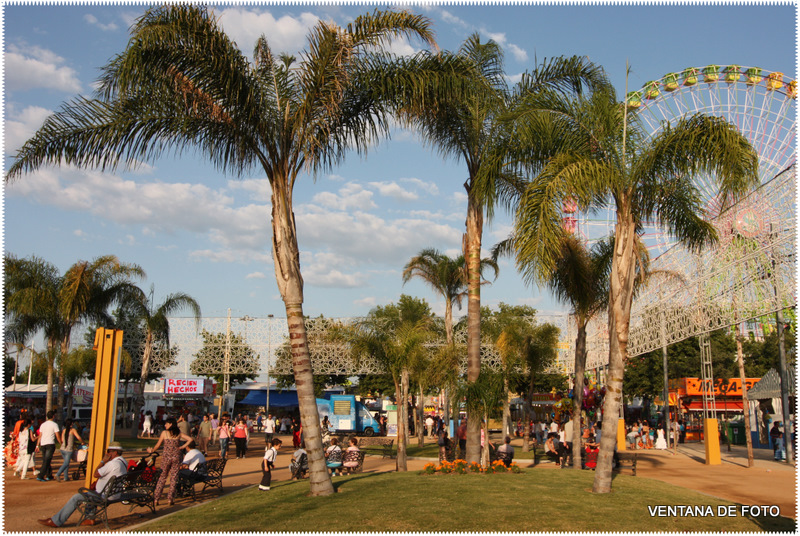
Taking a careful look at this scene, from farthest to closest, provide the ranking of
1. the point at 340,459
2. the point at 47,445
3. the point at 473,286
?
1. the point at 340,459
2. the point at 473,286
3. the point at 47,445

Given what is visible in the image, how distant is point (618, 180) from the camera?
1119 cm

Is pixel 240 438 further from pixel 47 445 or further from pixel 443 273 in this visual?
pixel 443 273

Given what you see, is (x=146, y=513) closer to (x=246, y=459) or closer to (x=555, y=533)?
(x=555, y=533)

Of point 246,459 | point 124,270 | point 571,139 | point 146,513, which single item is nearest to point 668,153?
point 571,139

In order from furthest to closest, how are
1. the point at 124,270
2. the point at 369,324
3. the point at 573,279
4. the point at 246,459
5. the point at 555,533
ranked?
the point at 124,270 < the point at 369,324 < the point at 246,459 < the point at 573,279 < the point at 555,533

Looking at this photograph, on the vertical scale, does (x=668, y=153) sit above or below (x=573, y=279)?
above

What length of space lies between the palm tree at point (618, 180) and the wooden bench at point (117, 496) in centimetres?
660

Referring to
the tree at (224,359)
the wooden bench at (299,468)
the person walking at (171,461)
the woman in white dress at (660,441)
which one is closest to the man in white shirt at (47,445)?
the person walking at (171,461)

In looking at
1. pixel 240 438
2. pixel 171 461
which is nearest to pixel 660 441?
pixel 240 438

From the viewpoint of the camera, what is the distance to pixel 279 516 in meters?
9.03

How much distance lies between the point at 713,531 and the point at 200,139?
387 inches

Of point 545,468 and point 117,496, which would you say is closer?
point 117,496

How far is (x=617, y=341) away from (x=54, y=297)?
20.6 m

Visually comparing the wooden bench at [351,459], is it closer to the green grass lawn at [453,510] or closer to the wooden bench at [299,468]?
the wooden bench at [299,468]
